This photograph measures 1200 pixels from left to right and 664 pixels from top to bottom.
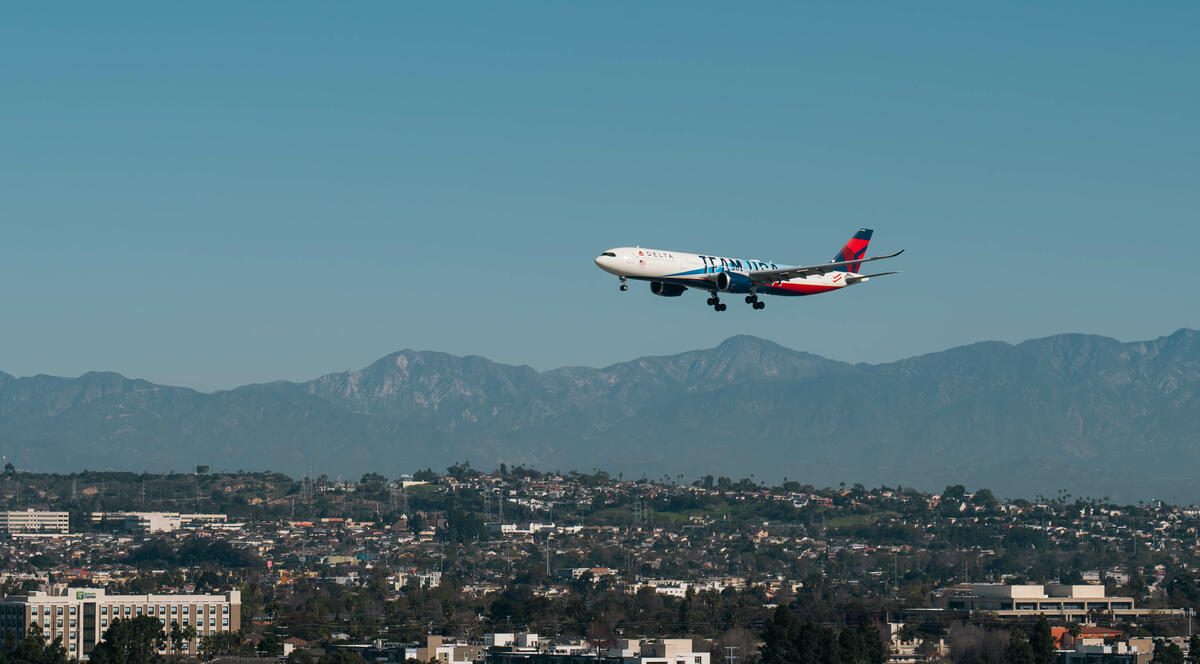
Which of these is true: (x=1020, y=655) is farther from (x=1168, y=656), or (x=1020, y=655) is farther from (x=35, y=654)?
(x=35, y=654)

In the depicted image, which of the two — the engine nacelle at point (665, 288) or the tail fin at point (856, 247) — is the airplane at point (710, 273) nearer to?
the engine nacelle at point (665, 288)

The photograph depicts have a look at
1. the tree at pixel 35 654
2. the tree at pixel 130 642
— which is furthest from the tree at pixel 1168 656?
the tree at pixel 35 654

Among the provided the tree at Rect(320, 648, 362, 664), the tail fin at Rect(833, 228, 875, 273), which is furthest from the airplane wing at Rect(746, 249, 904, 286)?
the tree at Rect(320, 648, 362, 664)

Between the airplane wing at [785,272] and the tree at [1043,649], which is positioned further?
the tree at [1043,649]

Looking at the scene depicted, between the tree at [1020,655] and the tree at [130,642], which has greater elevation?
the tree at [130,642]

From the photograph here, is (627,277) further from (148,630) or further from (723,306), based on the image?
(148,630)

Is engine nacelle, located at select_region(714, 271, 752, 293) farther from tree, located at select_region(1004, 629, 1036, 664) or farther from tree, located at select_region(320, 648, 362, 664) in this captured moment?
tree, located at select_region(1004, 629, 1036, 664)
